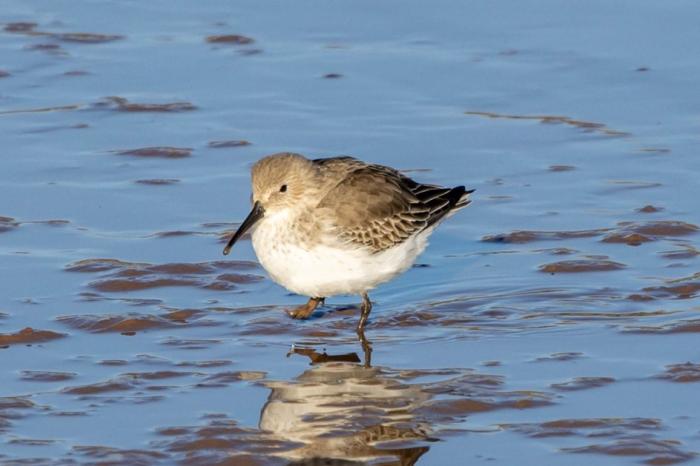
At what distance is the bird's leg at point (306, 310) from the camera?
1008cm

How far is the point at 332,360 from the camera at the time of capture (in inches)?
374

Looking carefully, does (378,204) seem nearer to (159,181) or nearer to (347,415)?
(347,415)

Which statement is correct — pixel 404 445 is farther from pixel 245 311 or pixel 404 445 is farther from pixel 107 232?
pixel 107 232

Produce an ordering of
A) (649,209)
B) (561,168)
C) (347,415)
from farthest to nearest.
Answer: (561,168) → (649,209) → (347,415)

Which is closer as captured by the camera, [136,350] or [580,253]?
[136,350]

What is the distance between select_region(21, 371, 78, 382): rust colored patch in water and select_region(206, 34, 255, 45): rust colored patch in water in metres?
6.95

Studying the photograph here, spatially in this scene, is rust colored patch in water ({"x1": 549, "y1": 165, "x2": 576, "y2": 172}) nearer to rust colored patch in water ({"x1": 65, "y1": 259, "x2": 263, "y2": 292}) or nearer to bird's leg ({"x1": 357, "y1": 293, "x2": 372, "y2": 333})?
rust colored patch in water ({"x1": 65, "y1": 259, "x2": 263, "y2": 292})

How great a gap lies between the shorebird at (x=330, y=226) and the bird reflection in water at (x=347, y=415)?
65 centimetres

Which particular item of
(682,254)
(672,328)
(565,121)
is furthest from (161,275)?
(565,121)

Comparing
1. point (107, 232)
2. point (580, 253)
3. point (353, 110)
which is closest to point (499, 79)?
point (353, 110)

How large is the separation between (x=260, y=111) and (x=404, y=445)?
630 centimetres

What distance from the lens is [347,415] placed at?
27.7 feet

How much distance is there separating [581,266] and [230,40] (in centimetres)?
580

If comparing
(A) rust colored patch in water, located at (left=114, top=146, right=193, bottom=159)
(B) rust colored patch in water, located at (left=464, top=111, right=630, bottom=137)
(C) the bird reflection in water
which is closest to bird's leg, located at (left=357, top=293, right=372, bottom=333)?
(C) the bird reflection in water
